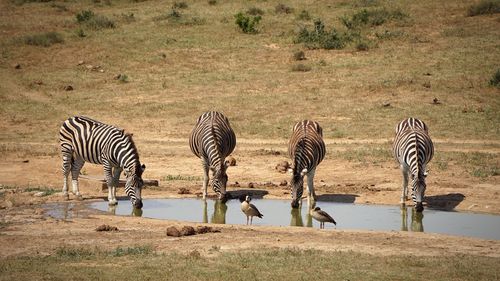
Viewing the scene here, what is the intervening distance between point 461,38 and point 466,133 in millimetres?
12524

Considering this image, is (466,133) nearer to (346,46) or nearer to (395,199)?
(395,199)

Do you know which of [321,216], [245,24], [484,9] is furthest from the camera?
[484,9]

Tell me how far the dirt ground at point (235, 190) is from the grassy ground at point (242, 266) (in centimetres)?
60

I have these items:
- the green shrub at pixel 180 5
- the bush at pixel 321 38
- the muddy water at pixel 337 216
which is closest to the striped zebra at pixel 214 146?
the muddy water at pixel 337 216

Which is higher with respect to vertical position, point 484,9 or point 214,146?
point 484,9

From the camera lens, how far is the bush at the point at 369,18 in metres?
43.5

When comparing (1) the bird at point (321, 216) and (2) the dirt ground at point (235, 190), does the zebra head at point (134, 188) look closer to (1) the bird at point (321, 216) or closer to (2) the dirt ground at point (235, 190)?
(2) the dirt ground at point (235, 190)

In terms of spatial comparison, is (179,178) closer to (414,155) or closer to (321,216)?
(414,155)

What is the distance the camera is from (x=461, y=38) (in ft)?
134

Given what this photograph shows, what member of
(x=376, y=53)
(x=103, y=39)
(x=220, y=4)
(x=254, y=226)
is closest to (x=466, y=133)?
(x=376, y=53)

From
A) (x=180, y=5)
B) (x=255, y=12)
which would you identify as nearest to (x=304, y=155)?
(x=255, y=12)

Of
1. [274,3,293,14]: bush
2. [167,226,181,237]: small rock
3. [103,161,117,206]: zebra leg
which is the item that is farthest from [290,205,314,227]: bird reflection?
[274,3,293,14]: bush

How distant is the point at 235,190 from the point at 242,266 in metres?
8.09

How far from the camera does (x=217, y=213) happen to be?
20.6 metres
